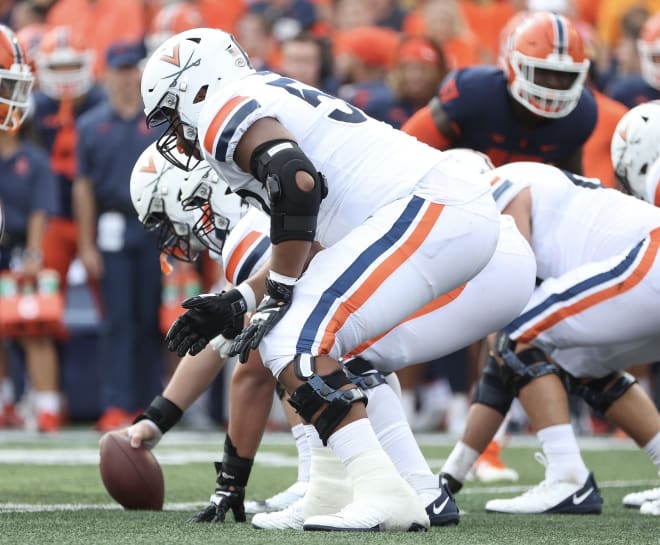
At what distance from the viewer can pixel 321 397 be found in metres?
3.89

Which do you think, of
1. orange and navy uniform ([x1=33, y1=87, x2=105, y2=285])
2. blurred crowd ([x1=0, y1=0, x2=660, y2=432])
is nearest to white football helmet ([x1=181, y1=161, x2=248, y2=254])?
blurred crowd ([x1=0, y1=0, x2=660, y2=432])

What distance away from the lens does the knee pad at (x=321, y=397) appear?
12.8 feet

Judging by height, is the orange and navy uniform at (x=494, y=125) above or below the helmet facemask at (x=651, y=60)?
below

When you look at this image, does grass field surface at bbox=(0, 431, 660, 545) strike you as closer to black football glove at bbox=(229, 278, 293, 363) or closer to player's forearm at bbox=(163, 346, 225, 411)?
player's forearm at bbox=(163, 346, 225, 411)

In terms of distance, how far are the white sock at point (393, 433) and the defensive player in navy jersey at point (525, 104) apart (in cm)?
198

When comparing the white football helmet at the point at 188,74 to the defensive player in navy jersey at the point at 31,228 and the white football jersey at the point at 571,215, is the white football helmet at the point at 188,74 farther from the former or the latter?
the defensive player in navy jersey at the point at 31,228

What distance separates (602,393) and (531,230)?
65cm

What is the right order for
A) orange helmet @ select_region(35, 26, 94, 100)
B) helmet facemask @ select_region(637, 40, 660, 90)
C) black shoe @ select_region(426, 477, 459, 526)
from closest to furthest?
black shoe @ select_region(426, 477, 459, 526) < helmet facemask @ select_region(637, 40, 660, 90) < orange helmet @ select_region(35, 26, 94, 100)

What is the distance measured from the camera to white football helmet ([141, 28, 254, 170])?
13.8ft

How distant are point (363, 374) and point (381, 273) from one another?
46 cm

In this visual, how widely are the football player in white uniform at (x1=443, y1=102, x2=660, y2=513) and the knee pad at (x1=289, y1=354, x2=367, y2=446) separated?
1.22 m

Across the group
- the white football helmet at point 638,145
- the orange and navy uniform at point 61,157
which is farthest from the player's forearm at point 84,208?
the white football helmet at point 638,145

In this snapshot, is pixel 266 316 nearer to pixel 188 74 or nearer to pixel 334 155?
pixel 334 155

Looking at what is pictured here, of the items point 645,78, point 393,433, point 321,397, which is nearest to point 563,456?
point 393,433
